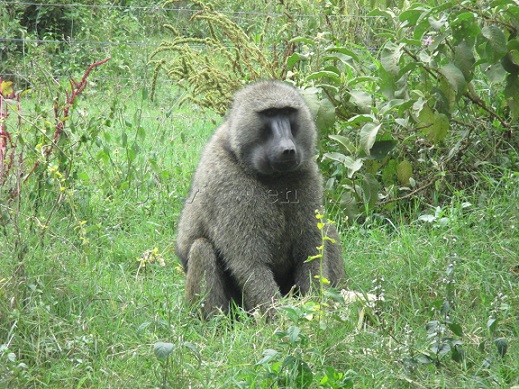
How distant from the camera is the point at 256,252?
13.0ft

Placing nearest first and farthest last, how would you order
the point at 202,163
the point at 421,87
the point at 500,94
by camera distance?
1. the point at 202,163
2. the point at 421,87
3. the point at 500,94

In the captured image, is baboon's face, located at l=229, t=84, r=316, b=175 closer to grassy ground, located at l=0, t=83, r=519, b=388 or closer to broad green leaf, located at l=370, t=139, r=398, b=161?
grassy ground, located at l=0, t=83, r=519, b=388

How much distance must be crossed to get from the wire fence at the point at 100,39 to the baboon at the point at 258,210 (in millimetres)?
2138

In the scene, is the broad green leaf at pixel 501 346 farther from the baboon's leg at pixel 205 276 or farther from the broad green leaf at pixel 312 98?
the broad green leaf at pixel 312 98

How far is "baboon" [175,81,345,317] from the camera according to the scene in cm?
396

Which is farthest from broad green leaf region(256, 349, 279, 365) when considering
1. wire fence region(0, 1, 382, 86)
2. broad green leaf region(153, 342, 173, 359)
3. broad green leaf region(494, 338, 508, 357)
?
wire fence region(0, 1, 382, 86)

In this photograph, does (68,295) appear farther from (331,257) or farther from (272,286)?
(331,257)

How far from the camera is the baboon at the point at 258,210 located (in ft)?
13.0

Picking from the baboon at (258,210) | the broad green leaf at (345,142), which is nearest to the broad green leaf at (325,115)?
the broad green leaf at (345,142)

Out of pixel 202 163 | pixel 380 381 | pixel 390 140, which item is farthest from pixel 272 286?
Result: pixel 390 140

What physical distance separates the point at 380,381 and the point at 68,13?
8.19 meters

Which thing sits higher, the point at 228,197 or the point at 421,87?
the point at 421,87

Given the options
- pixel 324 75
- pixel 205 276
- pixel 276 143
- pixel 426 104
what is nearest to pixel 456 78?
pixel 426 104

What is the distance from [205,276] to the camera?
395 cm
